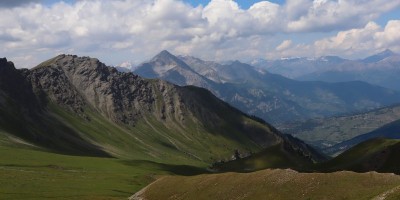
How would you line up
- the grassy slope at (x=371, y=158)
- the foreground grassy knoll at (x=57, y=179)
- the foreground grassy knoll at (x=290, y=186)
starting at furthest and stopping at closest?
1. the grassy slope at (x=371, y=158)
2. the foreground grassy knoll at (x=57, y=179)
3. the foreground grassy knoll at (x=290, y=186)

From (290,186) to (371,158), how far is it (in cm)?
9576

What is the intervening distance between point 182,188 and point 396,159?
8603 cm

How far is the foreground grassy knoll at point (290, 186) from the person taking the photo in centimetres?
6488

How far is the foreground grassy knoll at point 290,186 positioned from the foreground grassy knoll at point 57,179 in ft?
91.4

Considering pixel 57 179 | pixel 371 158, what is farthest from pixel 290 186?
pixel 371 158

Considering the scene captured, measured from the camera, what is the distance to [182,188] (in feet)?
308

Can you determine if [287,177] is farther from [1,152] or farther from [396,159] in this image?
[1,152]

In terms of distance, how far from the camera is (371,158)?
156 meters

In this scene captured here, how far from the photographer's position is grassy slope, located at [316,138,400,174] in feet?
488

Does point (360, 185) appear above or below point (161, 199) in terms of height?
above

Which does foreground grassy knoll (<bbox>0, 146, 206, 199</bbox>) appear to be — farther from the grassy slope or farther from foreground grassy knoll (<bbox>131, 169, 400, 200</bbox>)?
the grassy slope

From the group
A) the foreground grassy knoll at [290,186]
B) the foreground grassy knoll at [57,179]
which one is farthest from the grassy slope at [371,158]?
the foreground grassy knoll at [290,186]

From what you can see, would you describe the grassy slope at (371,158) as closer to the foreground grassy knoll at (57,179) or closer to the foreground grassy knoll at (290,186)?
the foreground grassy knoll at (57,179)

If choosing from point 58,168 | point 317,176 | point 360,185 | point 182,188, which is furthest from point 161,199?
point 58,168
